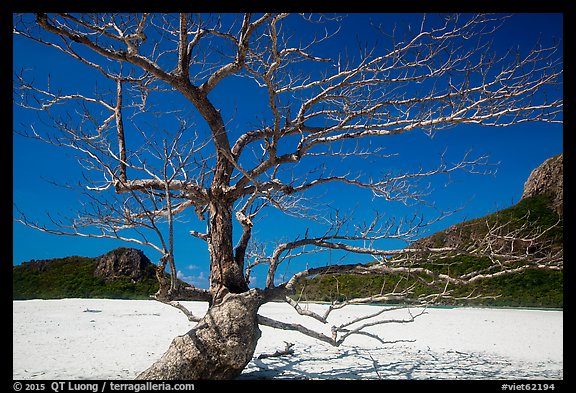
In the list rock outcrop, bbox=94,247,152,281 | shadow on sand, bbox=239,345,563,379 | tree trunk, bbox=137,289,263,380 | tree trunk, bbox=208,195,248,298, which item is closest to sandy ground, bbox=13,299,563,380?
shadow on sand, bbox=239,345,563,379

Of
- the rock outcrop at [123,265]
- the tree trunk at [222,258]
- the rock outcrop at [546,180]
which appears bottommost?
the tree trunk at [222,258]

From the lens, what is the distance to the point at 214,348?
183 inches

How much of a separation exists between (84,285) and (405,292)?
2090cm

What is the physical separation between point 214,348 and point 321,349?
4050 millimetres

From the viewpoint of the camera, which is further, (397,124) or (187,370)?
(397,124)

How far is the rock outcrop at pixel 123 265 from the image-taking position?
22516 mm

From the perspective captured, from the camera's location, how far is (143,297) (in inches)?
816

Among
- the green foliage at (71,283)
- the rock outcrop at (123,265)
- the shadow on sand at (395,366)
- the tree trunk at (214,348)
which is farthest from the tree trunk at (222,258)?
the rock outcrop at (123,265)

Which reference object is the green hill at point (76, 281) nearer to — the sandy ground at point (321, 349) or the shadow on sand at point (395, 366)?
the sandy ground at point (321, 349)

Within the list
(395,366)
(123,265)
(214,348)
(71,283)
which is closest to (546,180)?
(123,265)

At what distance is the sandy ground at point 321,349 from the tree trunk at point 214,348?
1.08 metres
